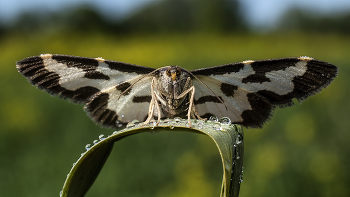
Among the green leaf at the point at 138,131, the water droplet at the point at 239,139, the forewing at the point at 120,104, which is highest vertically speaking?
the forewing at the point at 120,104

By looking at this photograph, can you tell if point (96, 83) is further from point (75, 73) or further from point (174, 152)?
point (174, 152)

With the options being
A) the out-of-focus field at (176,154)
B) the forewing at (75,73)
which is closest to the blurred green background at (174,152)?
the out-of-focus field at (176,154)

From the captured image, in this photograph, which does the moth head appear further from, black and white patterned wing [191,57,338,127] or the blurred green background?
the blurred green background

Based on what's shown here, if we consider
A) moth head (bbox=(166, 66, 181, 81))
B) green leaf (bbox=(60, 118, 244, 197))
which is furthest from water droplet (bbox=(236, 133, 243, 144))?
moth head (bbox=(166, 66, 181, 81))

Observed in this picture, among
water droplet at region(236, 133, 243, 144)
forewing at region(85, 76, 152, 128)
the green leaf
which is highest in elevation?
forewing at region(85, 76, 152, 128)

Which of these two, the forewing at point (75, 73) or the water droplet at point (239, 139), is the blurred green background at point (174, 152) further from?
the water droplet at point (239, 139)

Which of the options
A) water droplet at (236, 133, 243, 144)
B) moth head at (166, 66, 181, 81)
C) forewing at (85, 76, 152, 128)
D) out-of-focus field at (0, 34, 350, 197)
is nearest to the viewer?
water droplet at (236, 133, 243, 144)

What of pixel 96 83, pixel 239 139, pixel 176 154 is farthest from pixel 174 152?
pixel 239 139
